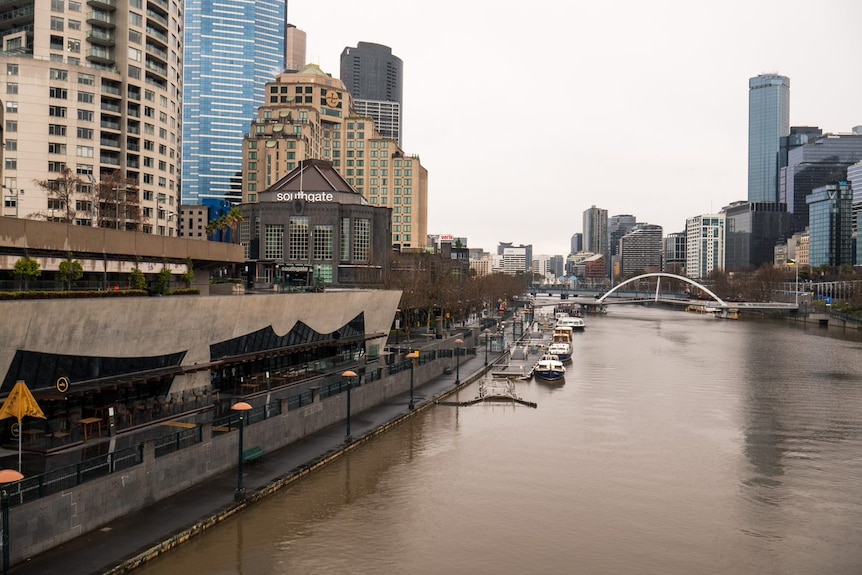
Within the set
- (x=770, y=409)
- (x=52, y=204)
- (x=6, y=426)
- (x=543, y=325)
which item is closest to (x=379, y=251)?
(x=543, y=325)

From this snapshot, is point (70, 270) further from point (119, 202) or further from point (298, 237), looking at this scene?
point (298, 237)

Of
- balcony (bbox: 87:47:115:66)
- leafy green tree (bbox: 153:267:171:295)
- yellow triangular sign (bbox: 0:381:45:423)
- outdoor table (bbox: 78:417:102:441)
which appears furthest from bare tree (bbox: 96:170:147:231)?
yellow triangular sign (bbox: 0:381:45:423)

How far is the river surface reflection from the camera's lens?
2297 centimetres

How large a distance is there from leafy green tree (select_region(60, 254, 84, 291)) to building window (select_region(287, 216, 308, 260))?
70.4 metres

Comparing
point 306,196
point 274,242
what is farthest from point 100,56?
point 274,242

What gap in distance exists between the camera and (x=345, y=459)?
33406 millimetres

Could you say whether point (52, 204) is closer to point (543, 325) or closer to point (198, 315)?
point (198, 315)

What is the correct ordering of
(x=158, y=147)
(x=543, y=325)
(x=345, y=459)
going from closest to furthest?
1. (x=345, y=459)
2. (x=158, y=147)
3. (x=543, y=325)

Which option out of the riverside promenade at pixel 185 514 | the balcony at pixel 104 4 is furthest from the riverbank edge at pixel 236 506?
the balcony at pixel 104 4

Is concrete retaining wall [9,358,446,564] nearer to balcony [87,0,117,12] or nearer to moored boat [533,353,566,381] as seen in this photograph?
moored boat [533,353,566,381]

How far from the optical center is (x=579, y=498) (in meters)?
29.3

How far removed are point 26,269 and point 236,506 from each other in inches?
595

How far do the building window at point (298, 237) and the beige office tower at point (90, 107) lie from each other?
18.5 metres

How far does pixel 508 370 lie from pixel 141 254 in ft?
122
